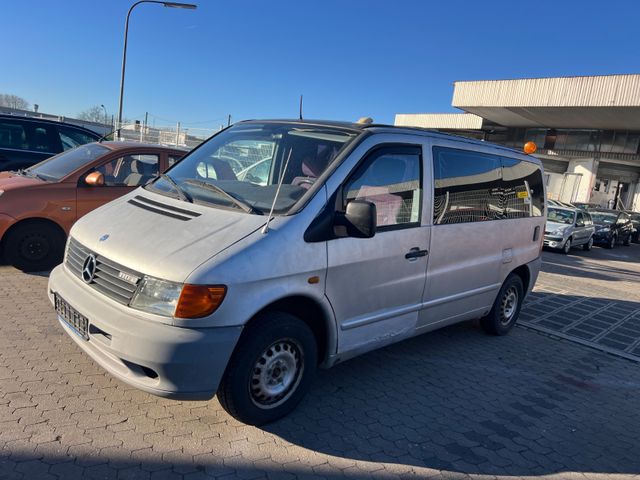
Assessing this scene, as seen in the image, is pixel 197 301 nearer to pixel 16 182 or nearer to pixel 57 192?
pixel 57 192

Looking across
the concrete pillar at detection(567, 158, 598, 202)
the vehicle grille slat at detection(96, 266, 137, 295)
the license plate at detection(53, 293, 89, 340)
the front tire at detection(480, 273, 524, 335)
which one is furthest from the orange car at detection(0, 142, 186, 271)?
the concrete pillar at detection(567, 158, 598, 202)

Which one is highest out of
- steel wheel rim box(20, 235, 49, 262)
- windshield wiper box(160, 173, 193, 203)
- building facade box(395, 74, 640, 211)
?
building facade box(395, 74, 640, 211)

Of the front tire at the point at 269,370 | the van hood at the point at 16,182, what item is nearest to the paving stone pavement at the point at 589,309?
the front tire at the point at 269,370

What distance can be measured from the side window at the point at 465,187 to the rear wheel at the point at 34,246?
4.70 m

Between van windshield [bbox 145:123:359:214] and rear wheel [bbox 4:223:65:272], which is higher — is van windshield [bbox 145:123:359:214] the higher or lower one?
the higher one

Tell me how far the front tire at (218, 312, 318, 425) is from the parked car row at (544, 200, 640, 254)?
575 inches

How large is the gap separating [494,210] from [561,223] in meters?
13.2

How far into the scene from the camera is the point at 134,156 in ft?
22.0

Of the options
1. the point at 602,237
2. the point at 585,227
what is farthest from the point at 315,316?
the point at 602,237

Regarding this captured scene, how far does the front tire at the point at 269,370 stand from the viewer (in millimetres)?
3014

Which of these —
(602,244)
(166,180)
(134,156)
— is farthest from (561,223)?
(166,180)

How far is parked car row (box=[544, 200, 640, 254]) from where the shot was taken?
16.1m

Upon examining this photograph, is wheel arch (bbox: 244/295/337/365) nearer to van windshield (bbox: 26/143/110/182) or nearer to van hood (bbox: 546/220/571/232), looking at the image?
van windshield (bbox: 26/143/110/182)

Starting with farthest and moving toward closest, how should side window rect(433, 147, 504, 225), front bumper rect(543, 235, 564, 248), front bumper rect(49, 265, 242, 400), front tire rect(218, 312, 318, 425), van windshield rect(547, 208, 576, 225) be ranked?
van windshield rect(547, 208, 576, 225) < front bumper rect(543, 235, 564, 248) < side window rect(433, 147, 504, 225) < front tire rect(218, 312, 318, 425) < front bumper rect(49, 265, 242, 400)
